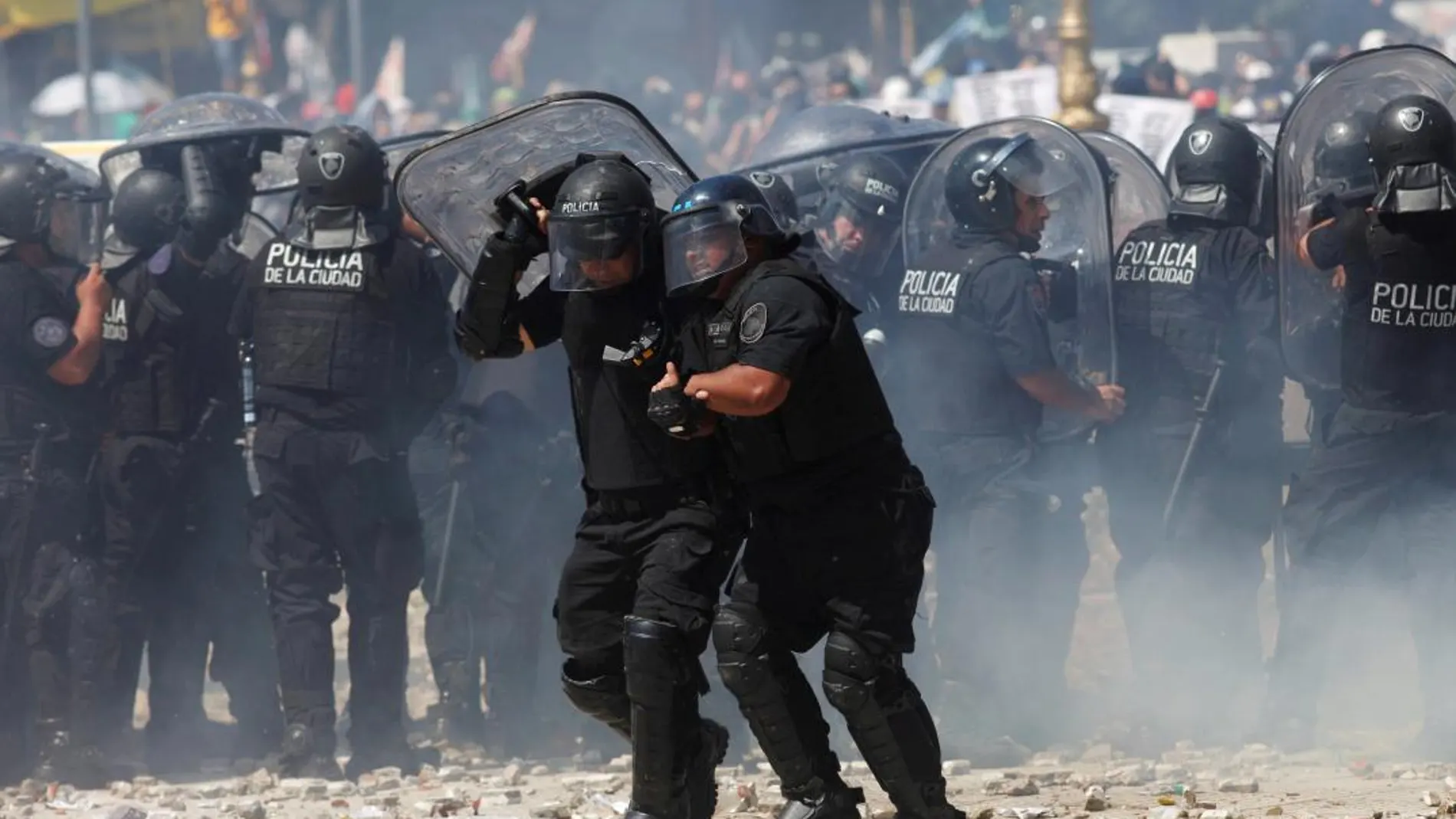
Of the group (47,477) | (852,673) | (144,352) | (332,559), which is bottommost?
(332,559)

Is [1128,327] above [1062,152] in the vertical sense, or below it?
below

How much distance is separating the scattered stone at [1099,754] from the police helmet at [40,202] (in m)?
4.02

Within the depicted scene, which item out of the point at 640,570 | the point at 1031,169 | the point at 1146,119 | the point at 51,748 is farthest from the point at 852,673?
the point at 1146,119

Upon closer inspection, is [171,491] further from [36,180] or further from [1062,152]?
[1062,152]

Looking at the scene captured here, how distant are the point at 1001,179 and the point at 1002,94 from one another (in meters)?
6.86

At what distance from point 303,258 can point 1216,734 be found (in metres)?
3.54

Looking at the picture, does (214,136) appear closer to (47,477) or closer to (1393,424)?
(47,477)

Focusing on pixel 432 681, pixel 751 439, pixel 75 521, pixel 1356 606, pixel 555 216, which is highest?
pixel 555 216

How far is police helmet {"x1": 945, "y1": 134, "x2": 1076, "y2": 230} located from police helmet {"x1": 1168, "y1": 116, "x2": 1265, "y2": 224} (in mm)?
410

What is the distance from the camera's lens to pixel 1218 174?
302 inches

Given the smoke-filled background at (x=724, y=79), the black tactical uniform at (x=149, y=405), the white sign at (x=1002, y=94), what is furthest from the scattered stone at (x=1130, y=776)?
the white sign at (x=1002, y=94)

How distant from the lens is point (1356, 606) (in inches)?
288

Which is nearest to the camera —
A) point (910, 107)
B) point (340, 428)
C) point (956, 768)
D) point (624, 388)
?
point (624, 388)

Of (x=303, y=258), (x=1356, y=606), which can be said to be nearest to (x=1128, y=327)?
(x=1356, y=606)
